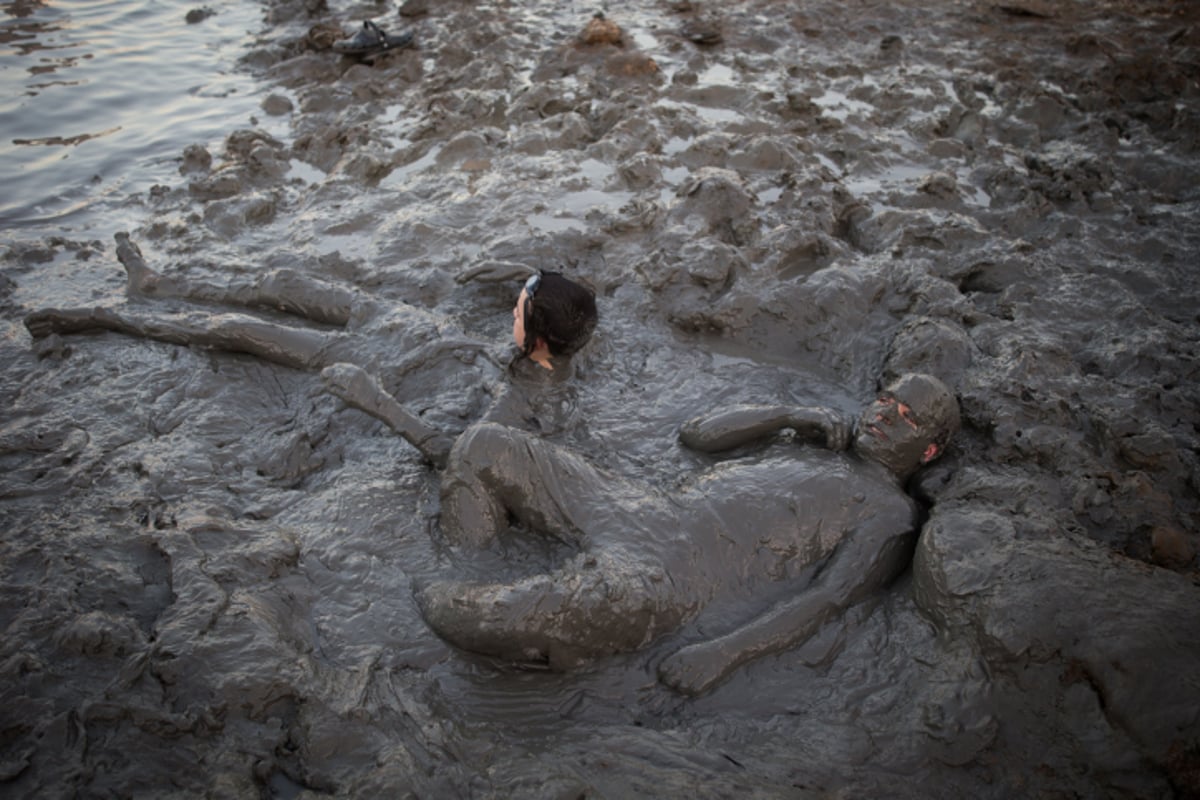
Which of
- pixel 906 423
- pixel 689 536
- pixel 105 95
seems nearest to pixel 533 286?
pixel 689 536

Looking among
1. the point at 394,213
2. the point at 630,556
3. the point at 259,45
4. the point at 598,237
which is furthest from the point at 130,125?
the point at 630,556

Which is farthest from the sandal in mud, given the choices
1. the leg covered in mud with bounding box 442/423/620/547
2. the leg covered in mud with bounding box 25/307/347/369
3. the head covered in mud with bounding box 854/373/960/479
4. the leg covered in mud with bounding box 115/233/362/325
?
the head covered in mud with bounding box 854/373/960/479

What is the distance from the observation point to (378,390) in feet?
11.8

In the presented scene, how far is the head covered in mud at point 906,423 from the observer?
339 centimetres

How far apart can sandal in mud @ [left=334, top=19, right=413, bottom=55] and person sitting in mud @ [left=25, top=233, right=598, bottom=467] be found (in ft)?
13.1

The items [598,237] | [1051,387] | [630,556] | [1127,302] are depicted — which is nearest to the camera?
[630,556]

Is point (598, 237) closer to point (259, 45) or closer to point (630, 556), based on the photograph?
point (630, 556)

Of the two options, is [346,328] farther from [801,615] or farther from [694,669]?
[801,615]

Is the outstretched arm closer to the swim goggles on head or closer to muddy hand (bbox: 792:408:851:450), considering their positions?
muddy hand (bbox: 792:408:851:450)

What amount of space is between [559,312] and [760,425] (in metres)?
1.15

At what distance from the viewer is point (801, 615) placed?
9.63ft

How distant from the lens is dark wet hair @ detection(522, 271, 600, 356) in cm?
362

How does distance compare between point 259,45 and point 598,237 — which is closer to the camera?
point 598,237

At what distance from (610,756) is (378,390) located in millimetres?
2026
